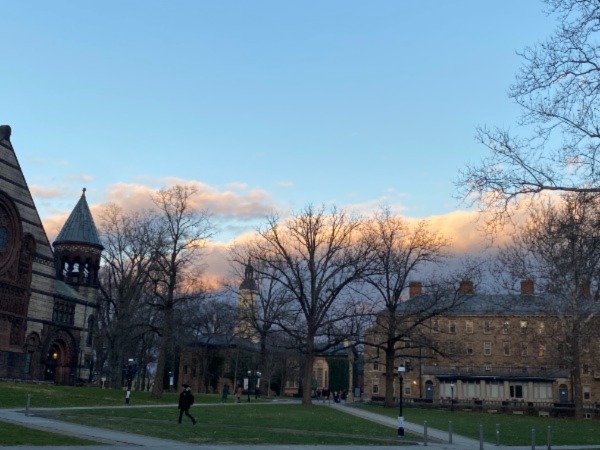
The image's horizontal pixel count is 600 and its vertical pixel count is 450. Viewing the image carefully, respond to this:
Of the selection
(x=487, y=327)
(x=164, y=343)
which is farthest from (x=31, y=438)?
(x=487, y=327)

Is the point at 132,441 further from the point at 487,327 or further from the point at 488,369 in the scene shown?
the point at 487,327

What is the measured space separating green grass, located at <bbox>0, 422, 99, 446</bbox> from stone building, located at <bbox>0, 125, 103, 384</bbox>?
103 feet

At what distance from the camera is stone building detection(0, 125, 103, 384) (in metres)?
51.2

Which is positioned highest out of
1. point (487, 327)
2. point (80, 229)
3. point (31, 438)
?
point (80, 229)

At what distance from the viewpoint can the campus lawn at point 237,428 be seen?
2378cm

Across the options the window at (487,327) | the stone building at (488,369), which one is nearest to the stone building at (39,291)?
the stone building at (488,369)

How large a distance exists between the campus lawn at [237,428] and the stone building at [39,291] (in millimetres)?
A: 20065

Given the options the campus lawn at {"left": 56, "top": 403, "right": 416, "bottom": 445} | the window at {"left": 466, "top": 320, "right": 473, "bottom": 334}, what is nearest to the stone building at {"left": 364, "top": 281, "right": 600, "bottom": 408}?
the window at {"left": 466, "top": 320, "right": 473, "bottom": 334}

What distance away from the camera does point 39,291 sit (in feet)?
179

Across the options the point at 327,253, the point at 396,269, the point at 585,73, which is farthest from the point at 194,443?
the point at 396,269

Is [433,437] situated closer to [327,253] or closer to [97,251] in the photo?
[327,253]

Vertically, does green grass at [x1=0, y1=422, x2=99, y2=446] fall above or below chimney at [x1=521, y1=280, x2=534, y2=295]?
below

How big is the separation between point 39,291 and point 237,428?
32.7m

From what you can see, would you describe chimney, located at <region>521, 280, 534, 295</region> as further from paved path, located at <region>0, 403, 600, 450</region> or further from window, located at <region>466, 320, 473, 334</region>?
paved path, located at <region>0, 403, 600, 450</region>
